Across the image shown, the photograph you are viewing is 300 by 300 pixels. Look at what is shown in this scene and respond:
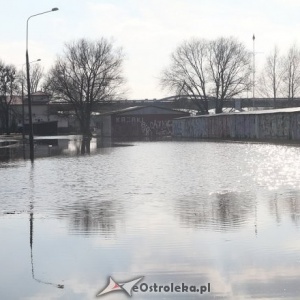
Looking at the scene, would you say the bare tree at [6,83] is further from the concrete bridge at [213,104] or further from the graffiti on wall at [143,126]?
the graffiti on wall at [143,126]

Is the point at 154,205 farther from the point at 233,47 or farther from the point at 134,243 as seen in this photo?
the point at 233,47

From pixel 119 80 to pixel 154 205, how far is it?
250 feet

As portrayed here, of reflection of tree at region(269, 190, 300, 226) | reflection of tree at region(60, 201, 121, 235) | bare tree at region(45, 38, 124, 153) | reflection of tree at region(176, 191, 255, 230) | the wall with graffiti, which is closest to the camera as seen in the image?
reflection of tree at region(60, 201, 121, 235)

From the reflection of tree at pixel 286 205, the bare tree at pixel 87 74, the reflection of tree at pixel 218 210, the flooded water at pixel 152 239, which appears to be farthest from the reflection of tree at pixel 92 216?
the bare tree at pixel 87 74

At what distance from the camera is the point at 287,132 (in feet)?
180

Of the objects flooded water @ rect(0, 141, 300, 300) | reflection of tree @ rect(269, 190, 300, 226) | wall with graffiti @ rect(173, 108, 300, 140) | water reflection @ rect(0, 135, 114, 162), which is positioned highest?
wall with graffiti @ rect(173, 108, 300, 140)

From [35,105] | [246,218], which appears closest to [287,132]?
[246,218]

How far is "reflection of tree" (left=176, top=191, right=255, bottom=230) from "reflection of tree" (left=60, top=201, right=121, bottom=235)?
135cm

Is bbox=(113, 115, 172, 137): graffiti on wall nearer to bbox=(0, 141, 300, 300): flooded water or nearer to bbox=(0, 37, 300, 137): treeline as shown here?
bbox=(0, 37, 300, 137): treeline

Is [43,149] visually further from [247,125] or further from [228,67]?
[228,67]

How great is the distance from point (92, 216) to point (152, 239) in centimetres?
273

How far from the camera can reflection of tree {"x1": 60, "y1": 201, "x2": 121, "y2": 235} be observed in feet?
35.2

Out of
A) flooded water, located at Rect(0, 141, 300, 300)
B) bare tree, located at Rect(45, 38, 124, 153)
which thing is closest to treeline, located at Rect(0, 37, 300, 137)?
bare tree, located at Rect(45, 38, 124, 153)

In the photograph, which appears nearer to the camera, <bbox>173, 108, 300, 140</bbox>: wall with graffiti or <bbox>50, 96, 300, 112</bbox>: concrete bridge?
Answer: <bbox>173, 108, 300, 140</bbox>: wall with graffiti
